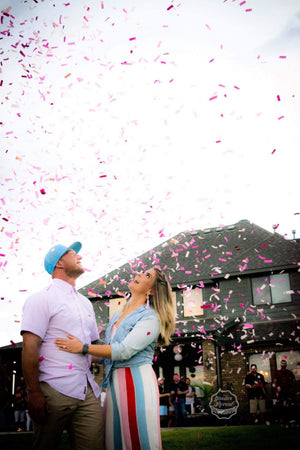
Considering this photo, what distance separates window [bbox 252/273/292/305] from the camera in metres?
20.0

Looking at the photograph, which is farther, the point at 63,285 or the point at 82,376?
the point at 63,285

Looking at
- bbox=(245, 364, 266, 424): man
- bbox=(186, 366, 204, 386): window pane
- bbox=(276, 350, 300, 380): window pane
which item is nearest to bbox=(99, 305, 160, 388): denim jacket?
bbox=(245, 364, 266, 424): man

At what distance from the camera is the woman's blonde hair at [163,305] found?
12.8 feet

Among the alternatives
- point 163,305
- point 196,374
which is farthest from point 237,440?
point 196,374

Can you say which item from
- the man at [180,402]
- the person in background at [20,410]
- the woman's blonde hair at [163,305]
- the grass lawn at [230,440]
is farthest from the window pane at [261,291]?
the woman's blonde hair at [163,305]

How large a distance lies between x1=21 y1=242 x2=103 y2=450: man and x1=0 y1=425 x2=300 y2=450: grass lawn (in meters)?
5.45

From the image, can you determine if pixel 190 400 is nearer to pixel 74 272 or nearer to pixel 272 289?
pixel 272 289

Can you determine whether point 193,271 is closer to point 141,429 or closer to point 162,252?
point 162,252

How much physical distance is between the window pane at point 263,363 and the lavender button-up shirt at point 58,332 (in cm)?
1654

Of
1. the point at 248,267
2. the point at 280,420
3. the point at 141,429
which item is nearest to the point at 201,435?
the point at 280,420

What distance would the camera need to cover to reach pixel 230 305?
20812 millimetres

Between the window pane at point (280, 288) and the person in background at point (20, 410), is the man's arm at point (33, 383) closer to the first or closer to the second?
the person in background at point (20, 410)

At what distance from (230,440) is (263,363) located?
10613mm

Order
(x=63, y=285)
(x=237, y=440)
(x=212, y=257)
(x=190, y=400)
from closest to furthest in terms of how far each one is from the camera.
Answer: (x=63, y=285)
(x=237, y=440)
(x=190, y=400)
(x=212, y=257)
